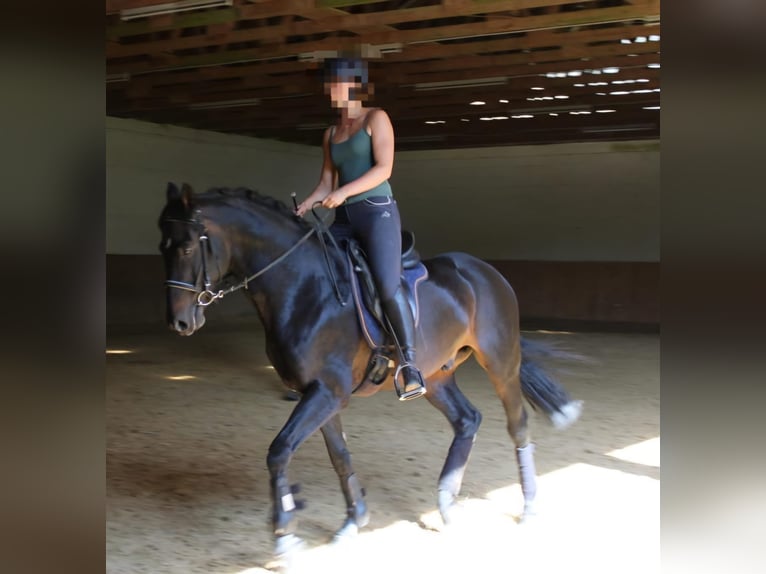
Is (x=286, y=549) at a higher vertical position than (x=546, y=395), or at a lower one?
lower

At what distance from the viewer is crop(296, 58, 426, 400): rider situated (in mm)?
3961

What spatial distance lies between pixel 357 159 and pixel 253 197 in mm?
553

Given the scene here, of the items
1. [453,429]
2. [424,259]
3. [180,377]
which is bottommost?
[180,377]

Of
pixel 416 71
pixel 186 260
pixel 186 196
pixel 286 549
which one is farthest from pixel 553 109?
pixel 286 549

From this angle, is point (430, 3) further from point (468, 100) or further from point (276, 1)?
point (468, 100)

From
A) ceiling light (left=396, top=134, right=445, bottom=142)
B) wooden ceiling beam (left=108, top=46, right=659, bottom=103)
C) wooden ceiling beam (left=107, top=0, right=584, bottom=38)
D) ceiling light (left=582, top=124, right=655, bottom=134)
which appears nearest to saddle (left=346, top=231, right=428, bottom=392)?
wooden ceiling beam (left=107, top=0, right=584, bottom=38)

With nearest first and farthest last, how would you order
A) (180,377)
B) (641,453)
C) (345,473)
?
(345,473), (641,453), (180,377)

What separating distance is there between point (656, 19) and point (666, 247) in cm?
721

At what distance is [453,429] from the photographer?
4734 mm

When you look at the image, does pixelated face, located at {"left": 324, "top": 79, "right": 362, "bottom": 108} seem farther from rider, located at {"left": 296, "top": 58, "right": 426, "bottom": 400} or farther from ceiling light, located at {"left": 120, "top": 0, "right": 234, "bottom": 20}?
ceiling light, located at {"left": 120, "top": 0, "right": 234, "bottom": 20}

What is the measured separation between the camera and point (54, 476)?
3.77 ft

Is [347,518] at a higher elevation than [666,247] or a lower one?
lower

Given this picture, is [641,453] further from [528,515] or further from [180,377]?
[180,377]

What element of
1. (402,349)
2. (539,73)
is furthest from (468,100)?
(402,349)
